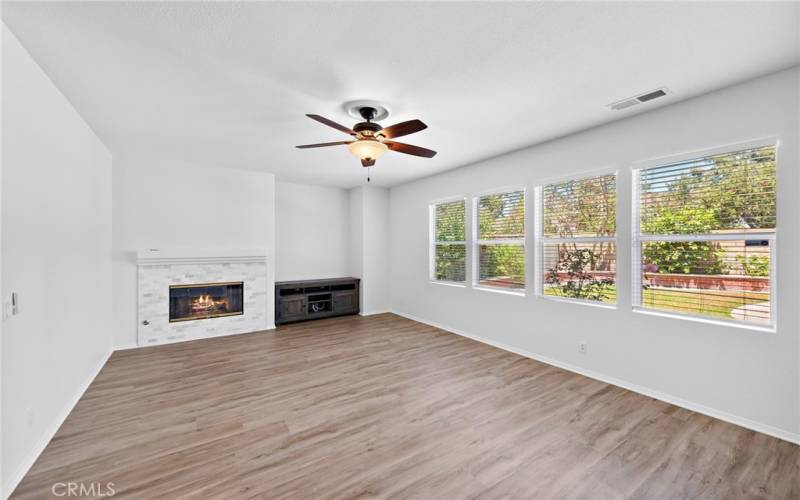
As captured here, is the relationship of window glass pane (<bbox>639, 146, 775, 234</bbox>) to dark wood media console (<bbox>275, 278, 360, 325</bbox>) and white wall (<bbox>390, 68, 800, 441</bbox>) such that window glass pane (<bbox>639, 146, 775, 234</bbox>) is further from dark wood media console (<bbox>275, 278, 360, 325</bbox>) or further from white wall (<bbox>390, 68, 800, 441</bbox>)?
dark wood media console (<bbox>275, 278, 360, 325</bbox>)

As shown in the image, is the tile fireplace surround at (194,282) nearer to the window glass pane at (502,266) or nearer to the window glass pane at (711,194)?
the window glass pane at (502,266)

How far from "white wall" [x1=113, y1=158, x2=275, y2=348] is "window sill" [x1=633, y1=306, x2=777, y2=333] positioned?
5174mm

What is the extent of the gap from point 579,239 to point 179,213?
17.9 ft

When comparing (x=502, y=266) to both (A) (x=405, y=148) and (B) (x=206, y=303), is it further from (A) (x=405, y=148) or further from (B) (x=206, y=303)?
(B) (x=206, y=303)

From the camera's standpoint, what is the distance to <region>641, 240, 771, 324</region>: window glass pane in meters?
2.51

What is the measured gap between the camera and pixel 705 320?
2721 millimetres

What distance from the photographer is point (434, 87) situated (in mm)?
2549

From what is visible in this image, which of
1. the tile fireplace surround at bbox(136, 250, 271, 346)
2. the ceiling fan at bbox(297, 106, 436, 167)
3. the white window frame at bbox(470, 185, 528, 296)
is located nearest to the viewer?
the ceiling fan at bbox(297, 106, 436, 167)

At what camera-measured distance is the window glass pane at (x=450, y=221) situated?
5.29 meters

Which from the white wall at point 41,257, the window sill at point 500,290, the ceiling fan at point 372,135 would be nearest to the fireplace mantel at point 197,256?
the white wall at point 41,257

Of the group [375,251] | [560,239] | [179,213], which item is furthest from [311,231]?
[560,239]

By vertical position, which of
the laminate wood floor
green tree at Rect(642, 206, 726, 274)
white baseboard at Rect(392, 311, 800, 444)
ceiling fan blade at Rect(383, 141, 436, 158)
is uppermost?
ceiling fan blade at Rect(383, 141, 436, 158)

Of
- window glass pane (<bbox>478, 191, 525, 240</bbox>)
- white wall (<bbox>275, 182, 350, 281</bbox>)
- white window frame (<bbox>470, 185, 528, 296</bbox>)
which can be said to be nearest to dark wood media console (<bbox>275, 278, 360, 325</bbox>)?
white wall (<bbox>275, 182, 350, 281</bbox>)

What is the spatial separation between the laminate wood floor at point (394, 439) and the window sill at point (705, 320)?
76cm
